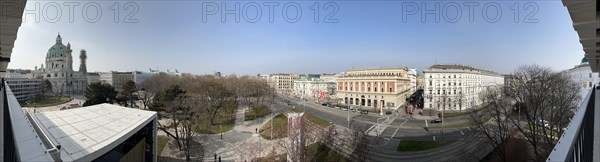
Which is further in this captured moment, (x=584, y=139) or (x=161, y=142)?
(x=161, y=142)

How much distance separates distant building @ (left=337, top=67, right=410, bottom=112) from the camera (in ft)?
112

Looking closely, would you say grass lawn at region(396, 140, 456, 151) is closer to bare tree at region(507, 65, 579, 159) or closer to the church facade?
bare tree at region(507, 65, 579, 159)

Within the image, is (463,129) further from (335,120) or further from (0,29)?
(0,29)

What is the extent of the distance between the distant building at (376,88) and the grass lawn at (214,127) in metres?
17.5

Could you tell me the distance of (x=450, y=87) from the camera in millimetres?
31953

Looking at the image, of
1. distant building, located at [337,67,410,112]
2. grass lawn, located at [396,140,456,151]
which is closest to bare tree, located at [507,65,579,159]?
grass lawn, located at [396,140,456,151]

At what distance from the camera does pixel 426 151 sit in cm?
1786

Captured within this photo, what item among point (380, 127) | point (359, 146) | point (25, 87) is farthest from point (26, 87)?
point (359, 146)

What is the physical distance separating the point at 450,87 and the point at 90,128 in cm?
3323

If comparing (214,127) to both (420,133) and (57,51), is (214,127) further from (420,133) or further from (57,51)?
(57,51)

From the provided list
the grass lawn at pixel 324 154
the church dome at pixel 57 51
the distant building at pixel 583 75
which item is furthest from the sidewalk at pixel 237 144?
the church dome at pixel 57 51

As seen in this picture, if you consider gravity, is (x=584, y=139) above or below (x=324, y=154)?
above

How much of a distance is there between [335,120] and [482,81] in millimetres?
22725

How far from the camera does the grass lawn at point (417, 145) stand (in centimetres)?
1833
